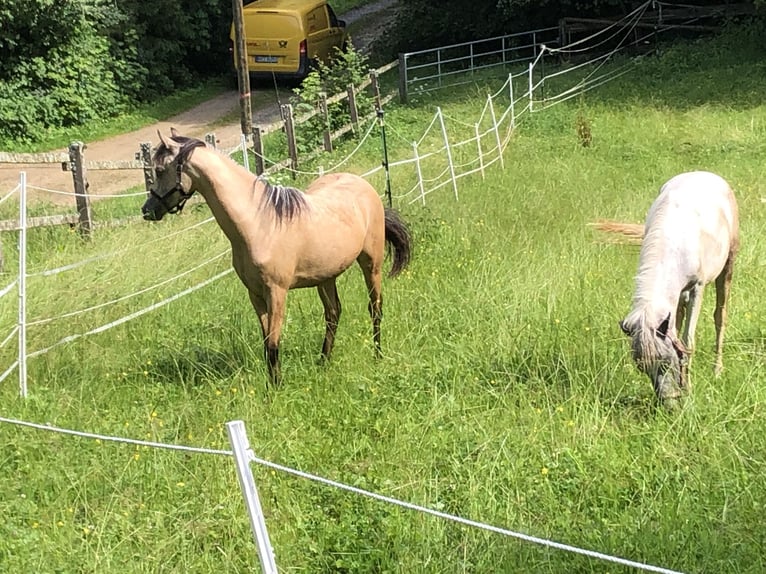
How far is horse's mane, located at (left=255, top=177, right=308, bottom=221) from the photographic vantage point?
16.7 ft

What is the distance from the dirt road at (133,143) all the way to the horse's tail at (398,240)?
604 cm

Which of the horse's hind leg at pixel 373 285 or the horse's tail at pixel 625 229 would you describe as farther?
the horse's hind leg at pixel 373 285

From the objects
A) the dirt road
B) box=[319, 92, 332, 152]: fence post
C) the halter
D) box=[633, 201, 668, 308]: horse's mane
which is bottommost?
the dirt road

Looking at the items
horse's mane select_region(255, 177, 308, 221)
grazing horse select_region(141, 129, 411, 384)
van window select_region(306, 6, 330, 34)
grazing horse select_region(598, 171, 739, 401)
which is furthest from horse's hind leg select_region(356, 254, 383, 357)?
van window select_region(306, 6, 330, 34)

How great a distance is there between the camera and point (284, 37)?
64.0ft

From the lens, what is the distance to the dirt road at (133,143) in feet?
43.7

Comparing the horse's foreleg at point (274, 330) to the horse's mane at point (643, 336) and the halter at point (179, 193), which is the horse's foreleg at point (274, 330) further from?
the horse's mane at point (643, 336)

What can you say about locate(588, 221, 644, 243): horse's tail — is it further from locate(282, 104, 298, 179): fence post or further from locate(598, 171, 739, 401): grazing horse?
locate(282, 104, 298, 179): fence post

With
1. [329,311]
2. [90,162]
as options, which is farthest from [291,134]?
[329,311]

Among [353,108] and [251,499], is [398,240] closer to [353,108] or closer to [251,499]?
[251,499]

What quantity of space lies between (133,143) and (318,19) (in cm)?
674

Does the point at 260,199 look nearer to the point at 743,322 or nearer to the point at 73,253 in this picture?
the point at 743,322

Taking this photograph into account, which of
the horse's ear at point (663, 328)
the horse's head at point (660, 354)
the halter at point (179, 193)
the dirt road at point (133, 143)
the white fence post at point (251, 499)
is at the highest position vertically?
the halter at point (179, 193)

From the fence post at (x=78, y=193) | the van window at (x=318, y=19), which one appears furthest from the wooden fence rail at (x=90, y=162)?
the van window at (x=318, y=19)
